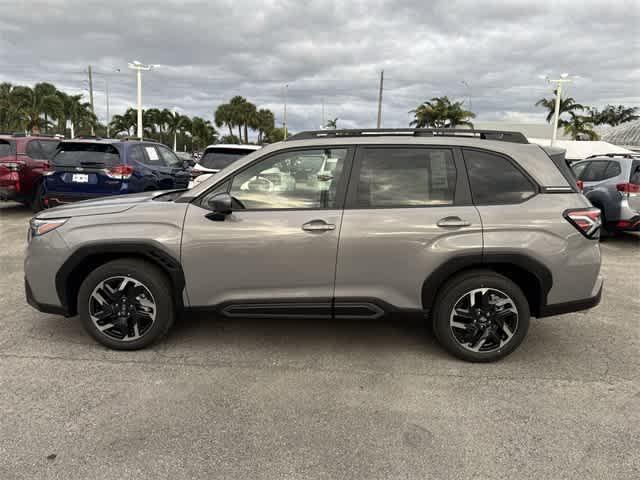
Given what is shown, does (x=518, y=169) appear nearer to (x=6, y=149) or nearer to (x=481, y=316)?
(x=481, y=316)

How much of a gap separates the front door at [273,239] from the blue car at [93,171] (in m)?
5.16

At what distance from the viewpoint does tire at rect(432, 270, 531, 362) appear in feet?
11.0

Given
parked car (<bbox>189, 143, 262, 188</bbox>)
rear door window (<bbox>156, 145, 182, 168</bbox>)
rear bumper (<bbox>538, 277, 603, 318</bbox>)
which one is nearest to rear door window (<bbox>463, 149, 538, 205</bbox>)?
rear bumper (<bbox>538, 277, 603, 318</bbox>)

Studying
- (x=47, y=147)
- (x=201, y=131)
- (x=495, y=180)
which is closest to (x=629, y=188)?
(x=495, y=180)

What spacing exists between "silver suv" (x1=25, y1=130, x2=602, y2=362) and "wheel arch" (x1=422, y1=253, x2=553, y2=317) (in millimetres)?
10

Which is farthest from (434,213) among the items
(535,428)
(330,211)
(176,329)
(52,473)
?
(52,473)

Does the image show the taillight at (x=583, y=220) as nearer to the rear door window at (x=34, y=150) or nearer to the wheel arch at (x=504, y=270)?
the wheel arch at (x=504, y=270)

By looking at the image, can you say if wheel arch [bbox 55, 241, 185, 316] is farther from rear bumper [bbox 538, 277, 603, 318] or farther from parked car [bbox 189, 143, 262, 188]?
parked car [bbox 189, 143, 262, 188]

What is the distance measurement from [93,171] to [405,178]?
6342 millimetres

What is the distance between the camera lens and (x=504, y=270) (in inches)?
138

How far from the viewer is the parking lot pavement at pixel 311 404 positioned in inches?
93.5

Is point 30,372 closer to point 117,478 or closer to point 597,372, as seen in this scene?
point 117,478

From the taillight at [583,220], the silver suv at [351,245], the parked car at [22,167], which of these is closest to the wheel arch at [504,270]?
the silver suv at [351,245]

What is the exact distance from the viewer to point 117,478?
7.36 ft
